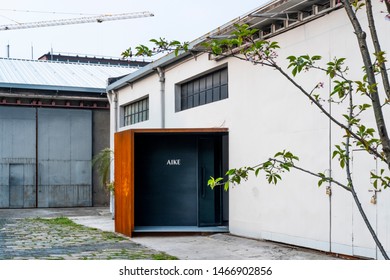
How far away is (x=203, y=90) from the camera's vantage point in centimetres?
1344

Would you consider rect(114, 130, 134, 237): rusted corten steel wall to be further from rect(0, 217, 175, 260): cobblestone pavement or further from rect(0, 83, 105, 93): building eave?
rect(0, 83, 105, 93): building eave

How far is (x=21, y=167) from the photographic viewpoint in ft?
75.4

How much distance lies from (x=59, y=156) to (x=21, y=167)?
5.13 ft

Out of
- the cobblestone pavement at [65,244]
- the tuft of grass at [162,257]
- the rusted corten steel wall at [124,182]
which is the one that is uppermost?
the rusted corten steel wall at [124,182]

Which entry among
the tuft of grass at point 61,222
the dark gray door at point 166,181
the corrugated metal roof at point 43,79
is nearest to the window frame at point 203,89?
the dark gray door at point 166,181

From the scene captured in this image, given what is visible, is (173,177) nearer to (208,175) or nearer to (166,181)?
(166,181)

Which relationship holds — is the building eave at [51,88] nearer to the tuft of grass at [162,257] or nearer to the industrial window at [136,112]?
the industrial window at [136,112]

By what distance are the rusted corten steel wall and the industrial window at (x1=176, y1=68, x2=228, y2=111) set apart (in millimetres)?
2125

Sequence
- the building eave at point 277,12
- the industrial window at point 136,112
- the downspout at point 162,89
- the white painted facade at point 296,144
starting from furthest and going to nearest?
the industrial window at point 136,112, the downspout at point 162,89, the building eave at point 277,12, the white painted facade at point 296,144

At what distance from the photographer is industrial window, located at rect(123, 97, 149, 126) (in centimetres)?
1667

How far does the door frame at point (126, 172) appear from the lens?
11969 millimetres

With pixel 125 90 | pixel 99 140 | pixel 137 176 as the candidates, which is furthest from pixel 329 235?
pixel 99 140

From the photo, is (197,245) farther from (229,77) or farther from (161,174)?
(229,77)

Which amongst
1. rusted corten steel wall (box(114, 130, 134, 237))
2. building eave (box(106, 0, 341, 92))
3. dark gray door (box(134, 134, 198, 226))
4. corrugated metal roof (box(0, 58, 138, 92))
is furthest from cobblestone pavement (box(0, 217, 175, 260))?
corrugated metal roof (box(0, 58, 138, 92))
